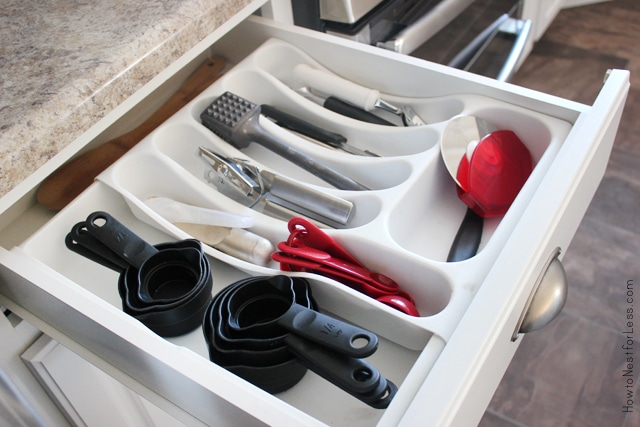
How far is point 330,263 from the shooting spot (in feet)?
1.95

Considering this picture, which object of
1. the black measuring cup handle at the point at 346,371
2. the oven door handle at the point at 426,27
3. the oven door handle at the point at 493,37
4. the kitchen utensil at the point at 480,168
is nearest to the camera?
the black measuring cup handle at the point at 346,371

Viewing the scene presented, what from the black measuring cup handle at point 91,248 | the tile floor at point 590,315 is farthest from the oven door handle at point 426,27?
the tile floor at point 590,315

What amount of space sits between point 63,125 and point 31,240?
0.44 feet

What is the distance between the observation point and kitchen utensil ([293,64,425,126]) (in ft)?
2.60

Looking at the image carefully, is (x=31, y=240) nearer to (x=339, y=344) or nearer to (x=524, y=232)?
(x=339, y=344)

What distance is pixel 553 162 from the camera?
0.64 m

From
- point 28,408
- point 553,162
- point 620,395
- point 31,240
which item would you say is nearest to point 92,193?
point 31,240

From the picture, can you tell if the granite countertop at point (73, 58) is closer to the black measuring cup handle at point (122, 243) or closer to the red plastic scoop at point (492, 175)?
the black measuring cup handle at point (122, 243)

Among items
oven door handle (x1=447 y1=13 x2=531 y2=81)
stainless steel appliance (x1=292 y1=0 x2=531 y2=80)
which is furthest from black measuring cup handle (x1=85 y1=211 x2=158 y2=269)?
oven door handle (x1=447 y1=13 x2=531 y2=81)

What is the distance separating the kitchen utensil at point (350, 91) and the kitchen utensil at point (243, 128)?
11cm

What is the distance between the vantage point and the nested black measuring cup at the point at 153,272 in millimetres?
567

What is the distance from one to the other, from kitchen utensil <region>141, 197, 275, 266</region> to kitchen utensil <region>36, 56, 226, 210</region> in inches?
4.2

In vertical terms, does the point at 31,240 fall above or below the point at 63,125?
below

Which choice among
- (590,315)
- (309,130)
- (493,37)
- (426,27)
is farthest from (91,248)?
(590,315)
